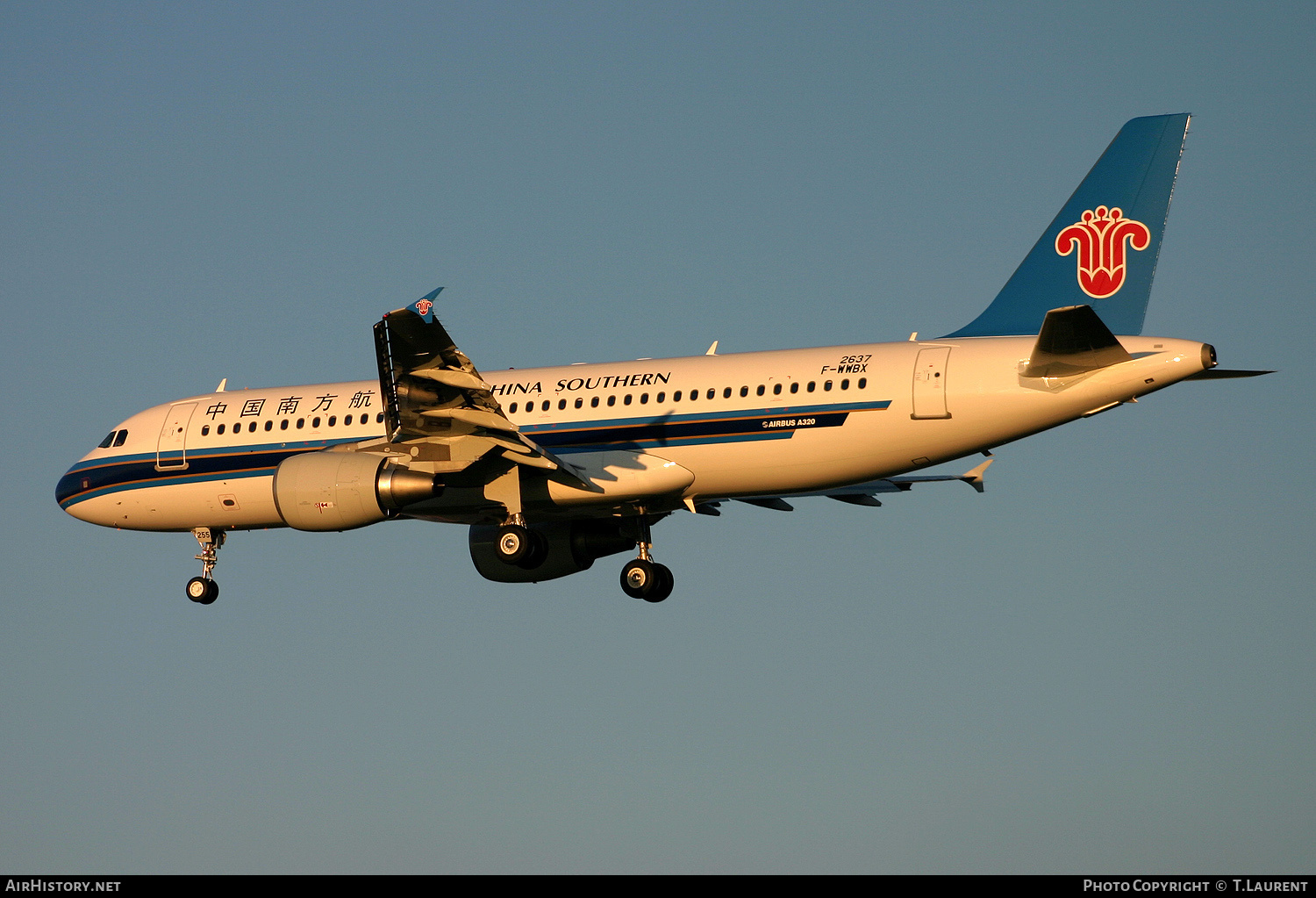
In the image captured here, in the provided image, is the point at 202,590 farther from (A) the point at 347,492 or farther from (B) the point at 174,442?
(A) the point at 347,492

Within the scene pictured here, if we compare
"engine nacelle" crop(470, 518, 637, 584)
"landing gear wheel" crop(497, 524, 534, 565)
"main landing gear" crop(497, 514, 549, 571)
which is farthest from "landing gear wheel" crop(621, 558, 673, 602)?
"landing gear wheel" crop(497, 524, 534, 565)

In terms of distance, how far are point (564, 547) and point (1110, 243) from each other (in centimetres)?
1196

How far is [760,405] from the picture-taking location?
27422 mm

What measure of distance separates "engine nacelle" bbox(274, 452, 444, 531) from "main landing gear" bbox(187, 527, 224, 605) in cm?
575

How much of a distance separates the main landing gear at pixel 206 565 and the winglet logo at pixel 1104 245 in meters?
17.2

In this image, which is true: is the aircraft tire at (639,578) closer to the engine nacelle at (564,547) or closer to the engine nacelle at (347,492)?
the engine nacelle at (564,547)

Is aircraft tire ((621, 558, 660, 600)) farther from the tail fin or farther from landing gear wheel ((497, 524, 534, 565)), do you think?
the tail fin

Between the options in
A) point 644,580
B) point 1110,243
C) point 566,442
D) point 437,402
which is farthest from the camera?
point 644,580

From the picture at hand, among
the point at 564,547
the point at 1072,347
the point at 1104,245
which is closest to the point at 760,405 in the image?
the point at 1072,347

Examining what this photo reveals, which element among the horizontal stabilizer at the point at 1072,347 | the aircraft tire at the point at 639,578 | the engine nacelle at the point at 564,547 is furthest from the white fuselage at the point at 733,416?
the engine nacelle at the point at 564,547

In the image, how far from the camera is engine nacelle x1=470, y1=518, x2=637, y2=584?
32.3m

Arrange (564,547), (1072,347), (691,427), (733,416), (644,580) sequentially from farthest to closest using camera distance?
(564,547), (644,580), (691,427), (733,416), (1072,347)

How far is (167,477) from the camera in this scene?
32094mm

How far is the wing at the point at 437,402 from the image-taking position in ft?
81.8
